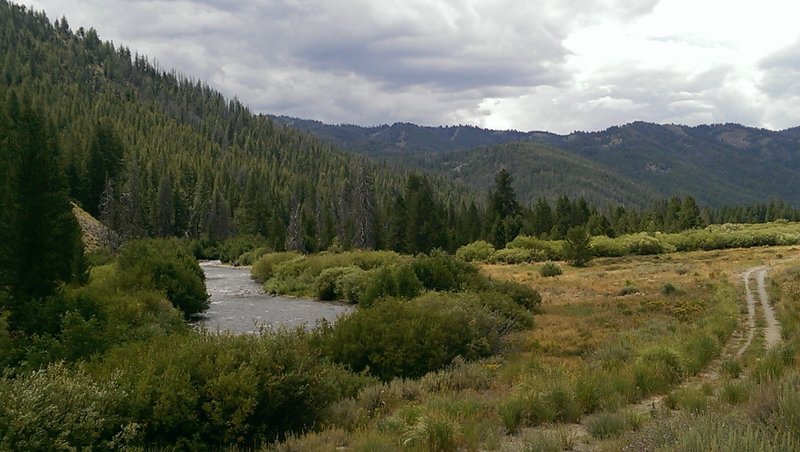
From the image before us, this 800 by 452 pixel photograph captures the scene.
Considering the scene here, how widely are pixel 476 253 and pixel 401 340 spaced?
5051 centimetres

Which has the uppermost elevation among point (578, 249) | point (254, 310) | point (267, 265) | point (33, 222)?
point (33, 222)

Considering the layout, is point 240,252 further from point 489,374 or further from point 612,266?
point 489,374

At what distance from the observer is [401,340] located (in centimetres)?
1606

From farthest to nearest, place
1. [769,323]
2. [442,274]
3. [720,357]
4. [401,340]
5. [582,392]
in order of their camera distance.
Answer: [442,274]
[769,323]
[401,340]
[720,357]
[582,392]

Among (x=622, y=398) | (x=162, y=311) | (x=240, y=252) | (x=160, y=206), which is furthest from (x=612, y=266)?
(x=160, y=206)

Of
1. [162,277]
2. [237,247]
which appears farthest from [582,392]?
[237,247]

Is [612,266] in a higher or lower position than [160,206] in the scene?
lower

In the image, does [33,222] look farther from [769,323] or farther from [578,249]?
[578,249]

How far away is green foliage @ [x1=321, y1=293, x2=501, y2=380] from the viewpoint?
1570 centimetres

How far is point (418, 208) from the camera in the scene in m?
76.9

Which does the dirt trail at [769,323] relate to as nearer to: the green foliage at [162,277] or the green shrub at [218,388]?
the green shrub at [218,388]

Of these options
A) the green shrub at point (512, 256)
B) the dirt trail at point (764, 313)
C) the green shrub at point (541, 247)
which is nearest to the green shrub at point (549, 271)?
the green shrub at point (541, 247)

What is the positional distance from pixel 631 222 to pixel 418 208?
4458 centimetres

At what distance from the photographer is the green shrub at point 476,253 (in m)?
65.0
